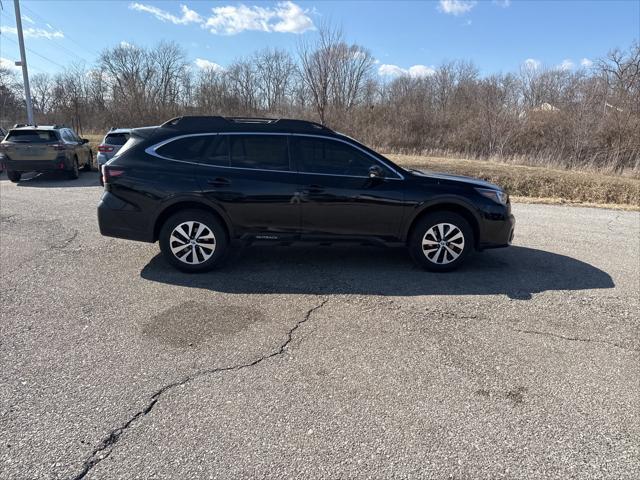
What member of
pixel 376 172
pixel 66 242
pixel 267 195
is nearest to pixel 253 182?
pixel 267 195

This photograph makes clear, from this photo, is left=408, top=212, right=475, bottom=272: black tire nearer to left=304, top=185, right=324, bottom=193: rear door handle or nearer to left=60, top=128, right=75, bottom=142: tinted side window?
left=304, top=185, right=324, bottom=193: rear door handle

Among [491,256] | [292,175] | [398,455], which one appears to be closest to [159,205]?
[292,175]

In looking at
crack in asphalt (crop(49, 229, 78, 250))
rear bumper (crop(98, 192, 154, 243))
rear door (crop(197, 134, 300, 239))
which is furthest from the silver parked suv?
rear door (crop(197, 134, 300, 239))

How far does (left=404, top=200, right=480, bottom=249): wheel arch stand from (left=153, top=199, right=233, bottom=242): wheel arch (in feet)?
7.47

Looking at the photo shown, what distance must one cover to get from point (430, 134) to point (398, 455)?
30447 mm

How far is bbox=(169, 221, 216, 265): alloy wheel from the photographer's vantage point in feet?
17.0

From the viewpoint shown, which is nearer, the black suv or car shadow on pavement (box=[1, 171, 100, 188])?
the black suv

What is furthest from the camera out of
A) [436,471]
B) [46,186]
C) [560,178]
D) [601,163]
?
[601,163]

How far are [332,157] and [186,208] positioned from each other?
1.93 m

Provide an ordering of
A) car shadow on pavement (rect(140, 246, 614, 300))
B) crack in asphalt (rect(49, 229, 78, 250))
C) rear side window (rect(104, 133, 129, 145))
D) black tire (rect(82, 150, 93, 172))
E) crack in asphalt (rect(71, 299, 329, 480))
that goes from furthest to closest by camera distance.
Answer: black tire (rect(82, 150, 93, 172)) → rear side window (rect(104, 133, 129, 145)) → crack in asphalt (rect(49, 229, 78, 250)) → car shadow on pavement (rect(140, 246, 614, 300)) → crack in asphalt (rect(71, 299, 329, 480))

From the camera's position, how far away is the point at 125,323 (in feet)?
12.9

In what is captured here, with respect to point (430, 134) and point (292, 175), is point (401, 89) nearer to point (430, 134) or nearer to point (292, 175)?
point (430, 134)

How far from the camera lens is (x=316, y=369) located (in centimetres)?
325

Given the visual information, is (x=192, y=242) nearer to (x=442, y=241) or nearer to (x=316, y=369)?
(x=316, y=369)
